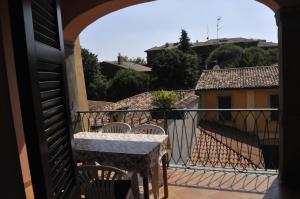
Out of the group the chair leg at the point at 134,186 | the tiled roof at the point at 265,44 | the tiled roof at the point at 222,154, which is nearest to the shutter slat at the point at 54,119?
the chair leg at the point at 134,186

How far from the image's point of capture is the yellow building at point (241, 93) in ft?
48.2

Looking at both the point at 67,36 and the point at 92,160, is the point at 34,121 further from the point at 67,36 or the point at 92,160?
the point at 67,36

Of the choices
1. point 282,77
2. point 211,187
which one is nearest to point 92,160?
point 211,187

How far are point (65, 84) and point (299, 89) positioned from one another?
254cm

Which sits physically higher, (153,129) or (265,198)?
(153,129)

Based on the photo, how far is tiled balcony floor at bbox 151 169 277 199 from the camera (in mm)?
3129

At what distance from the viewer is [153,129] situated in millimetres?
3557

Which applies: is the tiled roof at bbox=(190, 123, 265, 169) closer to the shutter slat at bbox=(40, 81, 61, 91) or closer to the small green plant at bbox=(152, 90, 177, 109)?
the small green plant at bbox=(152, 90, 177, 109)

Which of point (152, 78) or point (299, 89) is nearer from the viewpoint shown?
point (299, 89)

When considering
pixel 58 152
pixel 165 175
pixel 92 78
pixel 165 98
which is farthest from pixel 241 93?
pixel 58 152

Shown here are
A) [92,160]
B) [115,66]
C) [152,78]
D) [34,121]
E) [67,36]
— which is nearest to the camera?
[34,121]

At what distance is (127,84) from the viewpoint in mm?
23047

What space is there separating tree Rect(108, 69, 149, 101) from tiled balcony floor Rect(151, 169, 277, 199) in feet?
63.2

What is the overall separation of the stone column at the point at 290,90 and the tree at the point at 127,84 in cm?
2010
